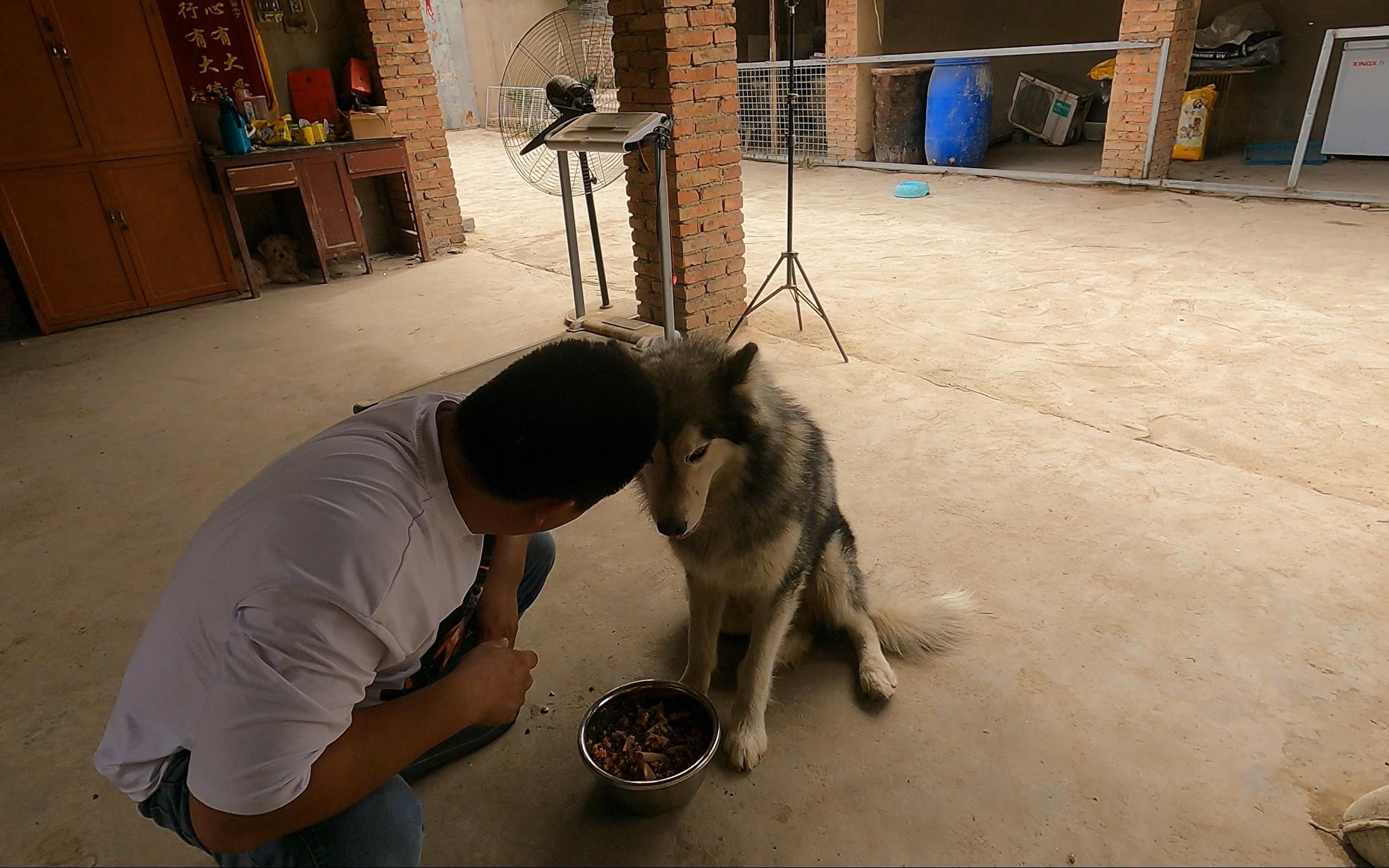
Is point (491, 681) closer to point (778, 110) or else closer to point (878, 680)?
point (878, 680)

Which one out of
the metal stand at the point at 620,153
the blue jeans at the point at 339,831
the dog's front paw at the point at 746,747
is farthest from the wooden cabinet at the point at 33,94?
the dog's front paw at the point at 746,747

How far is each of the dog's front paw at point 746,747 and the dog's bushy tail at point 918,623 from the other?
47 cm

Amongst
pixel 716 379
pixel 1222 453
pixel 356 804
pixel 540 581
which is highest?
pixel 716 379

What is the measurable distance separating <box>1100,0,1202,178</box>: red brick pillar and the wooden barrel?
2.24 metres

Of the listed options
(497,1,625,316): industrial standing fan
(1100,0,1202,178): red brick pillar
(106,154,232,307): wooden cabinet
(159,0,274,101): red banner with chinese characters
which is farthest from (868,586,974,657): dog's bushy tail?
(1100,0,1202,178): red brick pillar

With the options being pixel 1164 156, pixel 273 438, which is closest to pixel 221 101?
pixel 273 438

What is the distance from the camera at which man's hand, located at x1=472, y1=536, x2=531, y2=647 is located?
1498 millimetres

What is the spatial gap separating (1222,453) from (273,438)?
160 inches

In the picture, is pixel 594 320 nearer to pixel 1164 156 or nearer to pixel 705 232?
pixel 705 232

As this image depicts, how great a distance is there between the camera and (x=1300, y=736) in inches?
66.1

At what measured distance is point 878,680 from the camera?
6.04 ft

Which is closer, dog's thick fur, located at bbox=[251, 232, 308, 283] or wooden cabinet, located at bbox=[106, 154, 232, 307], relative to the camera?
wooden cabinet, located at bbox=[106, 154, 232, 307]

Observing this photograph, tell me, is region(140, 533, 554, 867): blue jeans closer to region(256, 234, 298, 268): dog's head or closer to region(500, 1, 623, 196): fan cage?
region(500, 1, 623, 196): fan cage

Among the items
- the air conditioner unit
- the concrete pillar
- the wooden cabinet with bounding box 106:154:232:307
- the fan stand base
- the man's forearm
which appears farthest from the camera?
the air conditioner unit
